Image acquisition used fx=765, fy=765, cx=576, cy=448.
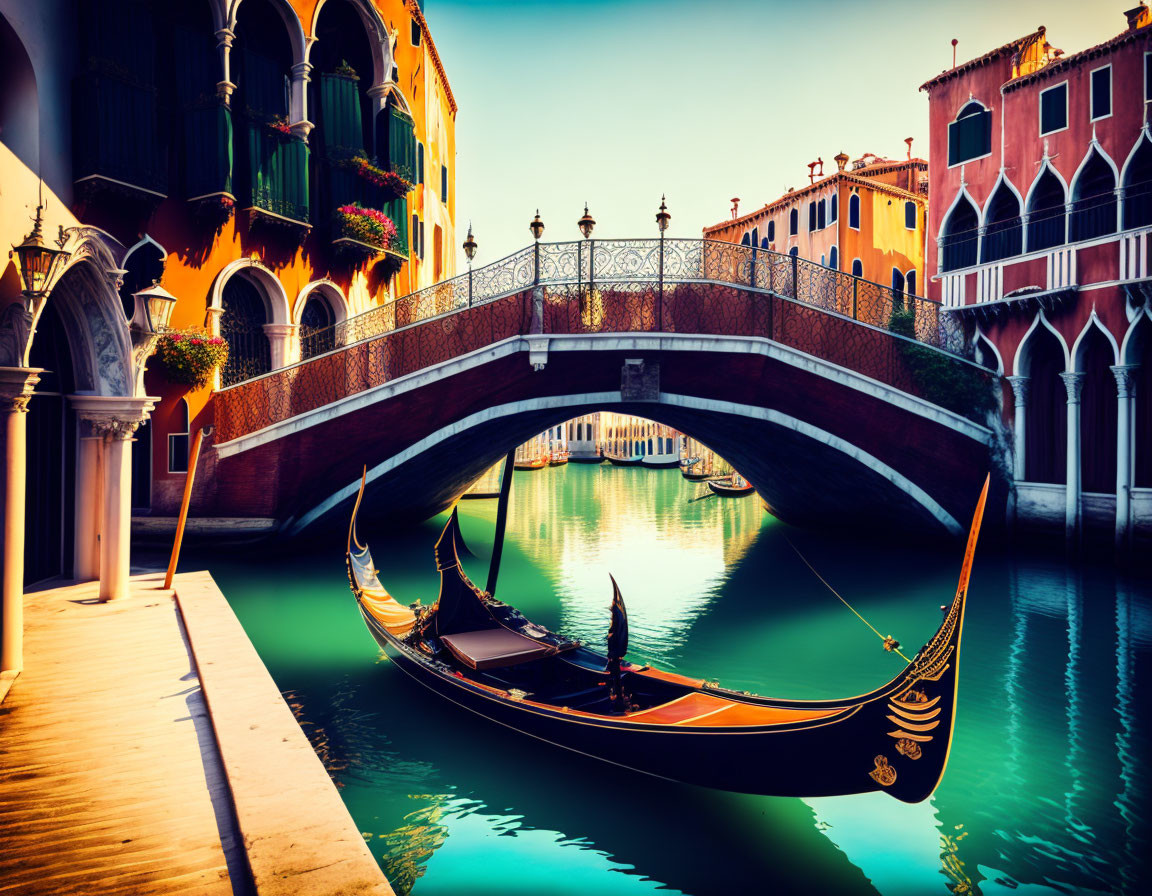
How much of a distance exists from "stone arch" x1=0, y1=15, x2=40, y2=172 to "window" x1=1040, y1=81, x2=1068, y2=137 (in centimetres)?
1185

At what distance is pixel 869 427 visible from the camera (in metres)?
10.1

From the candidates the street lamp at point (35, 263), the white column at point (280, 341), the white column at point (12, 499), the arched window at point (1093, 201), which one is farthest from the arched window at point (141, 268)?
the arched window at point (1093, 201)

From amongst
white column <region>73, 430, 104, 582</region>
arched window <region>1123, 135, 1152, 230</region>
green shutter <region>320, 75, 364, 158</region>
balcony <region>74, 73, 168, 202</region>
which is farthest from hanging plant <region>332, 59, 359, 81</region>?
arched window <region>1123, 135, 1152, 230</region>

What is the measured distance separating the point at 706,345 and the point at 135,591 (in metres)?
6.44

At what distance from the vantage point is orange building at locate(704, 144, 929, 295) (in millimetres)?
19906

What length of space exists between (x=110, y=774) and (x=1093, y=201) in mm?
12260

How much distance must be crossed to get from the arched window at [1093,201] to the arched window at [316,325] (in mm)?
10299

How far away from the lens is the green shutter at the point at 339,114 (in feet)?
36.2

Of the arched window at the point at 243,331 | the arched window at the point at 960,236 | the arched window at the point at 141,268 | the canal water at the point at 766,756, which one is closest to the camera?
the canal water at the point at 766,756

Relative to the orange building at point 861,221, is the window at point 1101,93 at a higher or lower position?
lower

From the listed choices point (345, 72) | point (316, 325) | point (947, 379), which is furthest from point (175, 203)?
point (947, 379)

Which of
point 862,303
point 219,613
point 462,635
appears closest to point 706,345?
point 862,303

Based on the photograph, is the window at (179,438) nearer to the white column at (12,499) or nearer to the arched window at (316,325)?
the arched window at (316,325)

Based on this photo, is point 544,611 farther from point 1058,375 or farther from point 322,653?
point 1058,375
